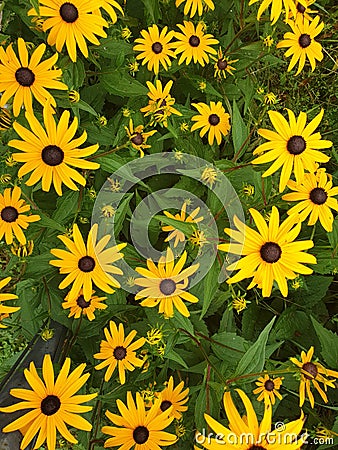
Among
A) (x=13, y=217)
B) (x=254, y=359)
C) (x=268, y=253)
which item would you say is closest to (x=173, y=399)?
(x=254, y=359)

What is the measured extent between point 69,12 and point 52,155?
27cm

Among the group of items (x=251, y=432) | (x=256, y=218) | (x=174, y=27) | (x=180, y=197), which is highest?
(x=174, y=27)

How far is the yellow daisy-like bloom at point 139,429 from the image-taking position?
0.98 meters

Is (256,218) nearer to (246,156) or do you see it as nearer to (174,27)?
(246,156)

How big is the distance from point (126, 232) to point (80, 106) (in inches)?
13.3

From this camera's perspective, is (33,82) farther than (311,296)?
No

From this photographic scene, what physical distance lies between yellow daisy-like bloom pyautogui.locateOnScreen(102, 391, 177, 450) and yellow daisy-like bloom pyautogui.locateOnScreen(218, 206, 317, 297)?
0.29 m

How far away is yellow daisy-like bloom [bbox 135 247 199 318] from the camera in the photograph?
3.32ft

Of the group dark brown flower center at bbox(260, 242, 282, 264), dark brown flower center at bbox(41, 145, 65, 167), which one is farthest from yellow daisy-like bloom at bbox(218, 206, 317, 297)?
dark brown flower center at bbox(41, 145, 65, 167)

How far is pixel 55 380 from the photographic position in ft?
3.34

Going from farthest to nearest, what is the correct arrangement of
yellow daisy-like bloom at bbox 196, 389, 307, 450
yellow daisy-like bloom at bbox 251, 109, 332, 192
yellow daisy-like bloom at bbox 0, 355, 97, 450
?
1. yellow daisy-like bloom at bbox 251, 109, 332, 192
2. yellow daisy-like bloom at bbox 0, 355, 97, 450
3. yellow daisy-like bloom at bbox 196, 389, 307, 450

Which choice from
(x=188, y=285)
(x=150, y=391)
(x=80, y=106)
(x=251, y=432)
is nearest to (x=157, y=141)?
(x=80, y=106)

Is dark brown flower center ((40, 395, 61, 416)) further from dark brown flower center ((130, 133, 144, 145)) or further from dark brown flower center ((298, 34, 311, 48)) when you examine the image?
dark brown flower center ((298, 34, 311, 48))

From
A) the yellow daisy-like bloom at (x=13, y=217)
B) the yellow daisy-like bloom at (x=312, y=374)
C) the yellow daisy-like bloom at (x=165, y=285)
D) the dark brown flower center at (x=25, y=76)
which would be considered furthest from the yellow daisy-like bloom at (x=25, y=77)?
the yellow daisy-like bloom at (x=312, y=374)
